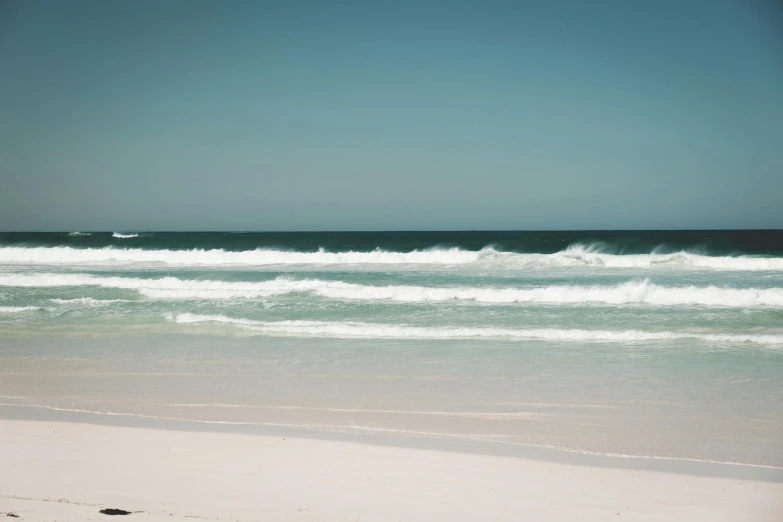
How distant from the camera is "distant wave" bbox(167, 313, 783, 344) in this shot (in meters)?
10.7

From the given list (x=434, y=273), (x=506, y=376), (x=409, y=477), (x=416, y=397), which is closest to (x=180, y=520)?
(x=409, y=477)

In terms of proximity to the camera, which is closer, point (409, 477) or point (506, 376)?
point (409, 477)

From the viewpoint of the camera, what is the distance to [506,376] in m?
8.09

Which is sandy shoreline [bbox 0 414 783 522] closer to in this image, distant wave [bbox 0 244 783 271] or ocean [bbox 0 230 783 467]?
ocean [bbox 0 230 783 467]

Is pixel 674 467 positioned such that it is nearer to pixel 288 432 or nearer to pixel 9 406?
pixel 288 432

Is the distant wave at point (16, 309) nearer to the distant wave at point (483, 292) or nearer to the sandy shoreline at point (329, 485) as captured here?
the distant wave at point (483, 292)

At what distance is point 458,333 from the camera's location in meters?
11.3

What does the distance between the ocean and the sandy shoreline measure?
0.69m

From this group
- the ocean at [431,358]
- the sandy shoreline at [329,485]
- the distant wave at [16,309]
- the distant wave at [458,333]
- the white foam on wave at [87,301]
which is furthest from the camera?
the white foam on wave at [87,301]

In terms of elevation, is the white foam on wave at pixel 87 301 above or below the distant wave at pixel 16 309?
above

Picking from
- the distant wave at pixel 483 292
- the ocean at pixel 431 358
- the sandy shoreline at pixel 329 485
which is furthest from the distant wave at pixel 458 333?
the sandy shoreline at pixel 329 485

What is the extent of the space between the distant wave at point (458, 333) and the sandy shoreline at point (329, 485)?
5810 millimetres

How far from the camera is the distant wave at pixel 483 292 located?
1548cm

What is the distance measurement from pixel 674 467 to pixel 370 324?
7.98m
